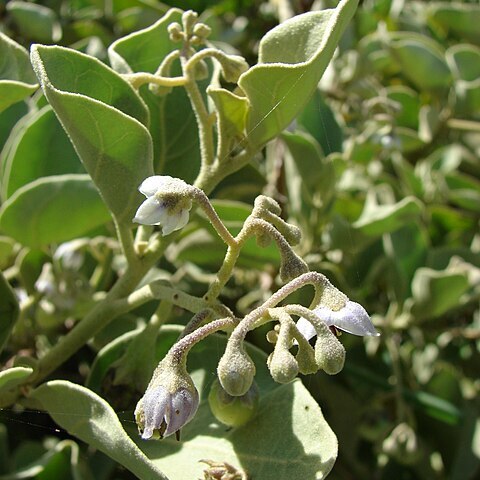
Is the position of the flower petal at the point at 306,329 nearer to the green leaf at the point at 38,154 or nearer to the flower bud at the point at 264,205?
the flower bud at the point at 264,205

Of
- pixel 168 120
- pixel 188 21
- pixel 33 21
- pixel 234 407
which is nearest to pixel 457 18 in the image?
pixel 33 21

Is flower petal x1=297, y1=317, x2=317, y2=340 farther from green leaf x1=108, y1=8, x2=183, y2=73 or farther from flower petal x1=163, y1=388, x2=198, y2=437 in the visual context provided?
green leaf x1=108, y1=8, x2=183, y2=73

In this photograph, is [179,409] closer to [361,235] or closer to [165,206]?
[165,206]

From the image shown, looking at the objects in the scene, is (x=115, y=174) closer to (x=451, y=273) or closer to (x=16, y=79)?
(x=16, y=79)

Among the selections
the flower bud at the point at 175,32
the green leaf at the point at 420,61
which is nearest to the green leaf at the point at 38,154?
the flower bud at the point at 175,32

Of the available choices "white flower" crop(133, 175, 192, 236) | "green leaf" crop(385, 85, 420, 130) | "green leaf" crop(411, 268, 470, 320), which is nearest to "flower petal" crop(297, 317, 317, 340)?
"white flower" crop(133, 175, 192, 236)

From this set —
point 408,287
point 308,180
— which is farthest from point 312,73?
point 408,287
